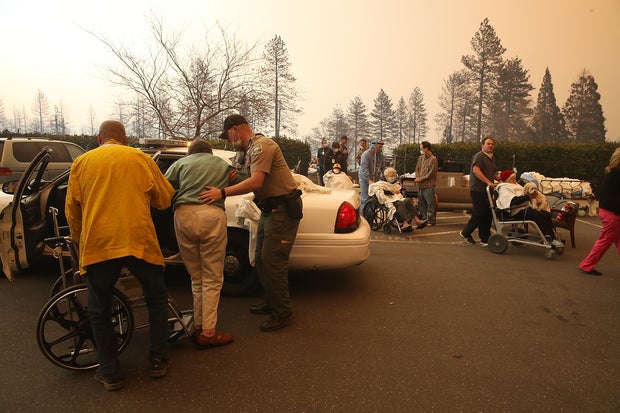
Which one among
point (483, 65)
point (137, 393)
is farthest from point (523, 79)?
point (137, 393)

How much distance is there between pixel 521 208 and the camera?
676 cm

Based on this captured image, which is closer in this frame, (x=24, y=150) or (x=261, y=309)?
(x=261, y=309)

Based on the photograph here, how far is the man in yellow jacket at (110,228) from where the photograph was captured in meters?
2.65

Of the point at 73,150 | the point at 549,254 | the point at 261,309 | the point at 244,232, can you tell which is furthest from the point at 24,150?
the point at 549,254

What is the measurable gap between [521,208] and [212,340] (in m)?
5.49

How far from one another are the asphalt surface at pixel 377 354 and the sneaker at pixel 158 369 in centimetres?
5

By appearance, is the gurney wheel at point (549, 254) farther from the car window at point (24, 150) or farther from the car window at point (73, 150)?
the car window at point (73, 150)

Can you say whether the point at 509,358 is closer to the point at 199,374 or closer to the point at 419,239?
the point at 199,374

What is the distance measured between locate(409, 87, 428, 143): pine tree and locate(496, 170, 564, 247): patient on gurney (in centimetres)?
6380

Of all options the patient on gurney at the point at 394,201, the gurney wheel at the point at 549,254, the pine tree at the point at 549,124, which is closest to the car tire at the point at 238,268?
the patient on gurney at the point at 394,201

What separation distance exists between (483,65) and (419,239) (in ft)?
142

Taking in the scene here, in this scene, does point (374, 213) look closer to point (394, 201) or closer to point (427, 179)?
point (394, 201)

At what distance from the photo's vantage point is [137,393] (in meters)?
2.75

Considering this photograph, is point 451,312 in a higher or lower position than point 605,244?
lower
